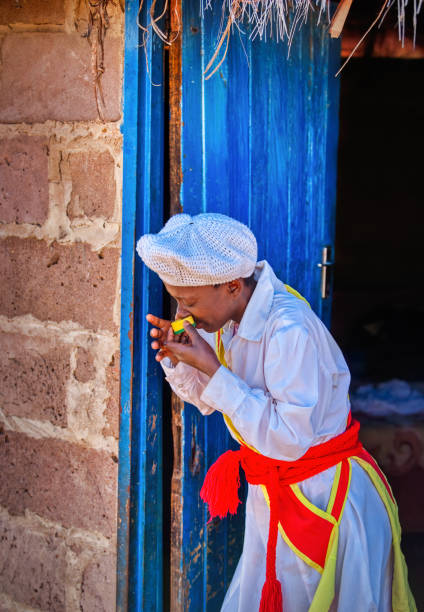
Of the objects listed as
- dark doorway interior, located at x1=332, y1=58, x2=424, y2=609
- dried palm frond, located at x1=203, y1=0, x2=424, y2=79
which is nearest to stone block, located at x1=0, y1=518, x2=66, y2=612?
dried palm frond, located at x1=203, y1=0, x2=424, y2=79

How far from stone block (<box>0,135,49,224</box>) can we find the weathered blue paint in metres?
0.49

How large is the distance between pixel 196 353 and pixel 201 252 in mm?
307

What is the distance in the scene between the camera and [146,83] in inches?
87.7

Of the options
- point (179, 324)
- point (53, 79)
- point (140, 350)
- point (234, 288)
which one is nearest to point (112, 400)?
point (140, 350)

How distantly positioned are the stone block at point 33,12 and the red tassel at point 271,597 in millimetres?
2226

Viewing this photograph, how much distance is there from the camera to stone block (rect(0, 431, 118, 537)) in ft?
8.18

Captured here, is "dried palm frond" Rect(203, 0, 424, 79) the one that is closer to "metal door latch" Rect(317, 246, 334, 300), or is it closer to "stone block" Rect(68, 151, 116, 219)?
"stone block" Rect(68, 151, 116, 219)

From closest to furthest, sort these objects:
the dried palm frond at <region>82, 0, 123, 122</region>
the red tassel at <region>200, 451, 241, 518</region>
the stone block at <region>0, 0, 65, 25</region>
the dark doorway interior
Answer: the red tassel at <region>200, 451, 241, 518</region> < the dried palm frond at <region>82, 0, 123, 122</region> < the stone block at <region>0, 0, 65, 25</region> < the dark doorway interior

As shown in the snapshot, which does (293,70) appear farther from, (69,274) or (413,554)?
(413,554)

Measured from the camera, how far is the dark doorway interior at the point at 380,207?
20.2 ft

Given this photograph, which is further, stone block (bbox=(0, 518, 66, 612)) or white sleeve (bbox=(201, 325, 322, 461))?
stone block (bbox=(0, 518, 66, 612))

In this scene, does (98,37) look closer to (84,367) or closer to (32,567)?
(84,367)

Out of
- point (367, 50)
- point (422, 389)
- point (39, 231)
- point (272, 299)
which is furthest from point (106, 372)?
point (367, 50)

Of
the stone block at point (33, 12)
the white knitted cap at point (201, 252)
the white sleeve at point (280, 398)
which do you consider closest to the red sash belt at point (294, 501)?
the white sleeve at point (280, 398)
